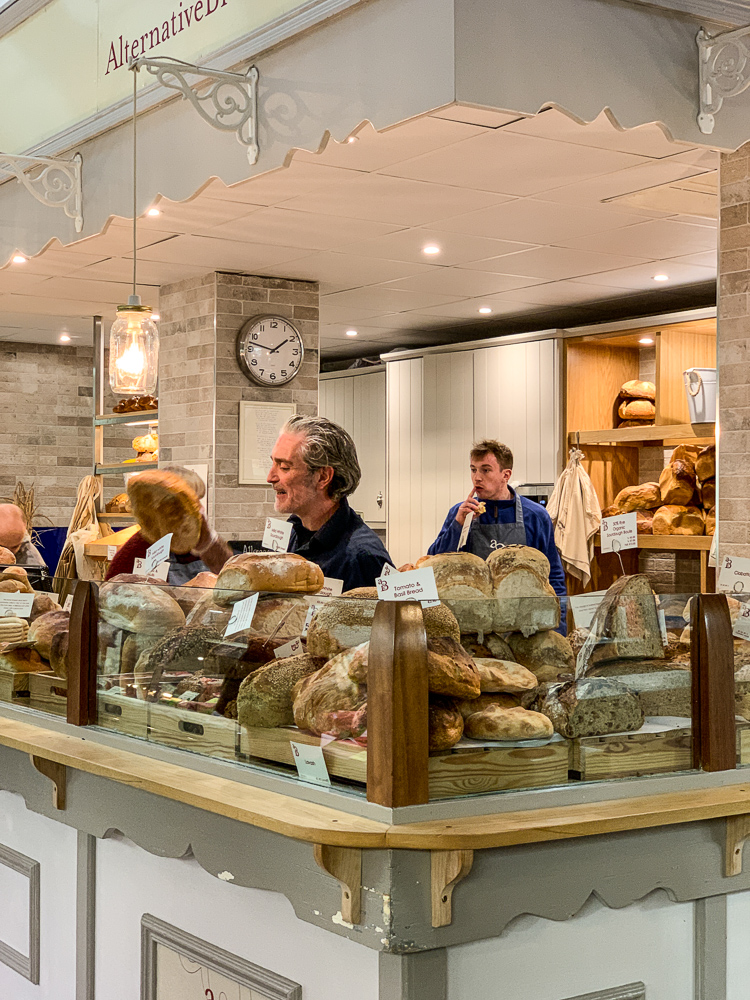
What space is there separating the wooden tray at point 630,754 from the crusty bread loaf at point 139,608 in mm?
800

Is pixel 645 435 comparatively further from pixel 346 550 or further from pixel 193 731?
pixel 193 731

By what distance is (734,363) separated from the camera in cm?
390

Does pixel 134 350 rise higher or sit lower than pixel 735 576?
higher

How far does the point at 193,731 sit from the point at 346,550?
3.67ft

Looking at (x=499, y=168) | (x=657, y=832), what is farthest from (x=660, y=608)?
(x=499, y=168)

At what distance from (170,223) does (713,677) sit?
4.00 m

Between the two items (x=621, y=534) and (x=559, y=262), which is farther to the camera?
(x=559, y=262)

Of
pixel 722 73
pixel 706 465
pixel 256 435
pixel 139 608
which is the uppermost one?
pixel 722 73

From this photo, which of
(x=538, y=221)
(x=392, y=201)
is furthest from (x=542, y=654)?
(x=538, y=221)

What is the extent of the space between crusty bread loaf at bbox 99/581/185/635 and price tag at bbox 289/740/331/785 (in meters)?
0.45

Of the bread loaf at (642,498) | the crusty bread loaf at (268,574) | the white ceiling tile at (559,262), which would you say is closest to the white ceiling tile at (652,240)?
the white ceiling tile at (559,262)

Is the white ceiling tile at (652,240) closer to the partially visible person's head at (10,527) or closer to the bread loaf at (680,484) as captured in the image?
the bread loaf at (680,484)

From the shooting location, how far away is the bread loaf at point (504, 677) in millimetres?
1857

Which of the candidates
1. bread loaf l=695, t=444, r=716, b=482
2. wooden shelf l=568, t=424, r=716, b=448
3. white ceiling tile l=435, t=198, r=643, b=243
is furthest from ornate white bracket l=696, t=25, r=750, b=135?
bread loaf l=695, t=444, r=716, b=482
